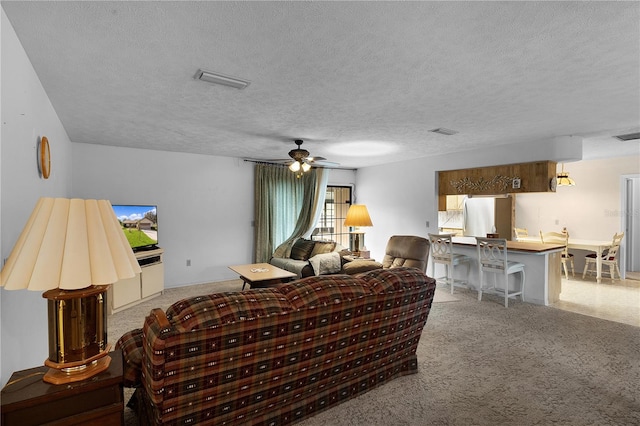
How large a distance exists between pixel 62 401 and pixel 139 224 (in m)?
4.04

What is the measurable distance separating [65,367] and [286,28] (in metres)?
1.89

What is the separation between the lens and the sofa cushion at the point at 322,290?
183cm

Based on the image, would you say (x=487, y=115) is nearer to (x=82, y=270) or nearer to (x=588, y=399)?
(x=588, y=399)

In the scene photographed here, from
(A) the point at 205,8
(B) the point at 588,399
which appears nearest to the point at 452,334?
(B) the point at 588,399

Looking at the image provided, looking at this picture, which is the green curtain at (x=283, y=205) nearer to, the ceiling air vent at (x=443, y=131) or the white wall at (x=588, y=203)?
the ceiling air vent at (x=443, y=131)

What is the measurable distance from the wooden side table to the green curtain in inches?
191

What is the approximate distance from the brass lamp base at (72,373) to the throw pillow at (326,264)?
3362 mm

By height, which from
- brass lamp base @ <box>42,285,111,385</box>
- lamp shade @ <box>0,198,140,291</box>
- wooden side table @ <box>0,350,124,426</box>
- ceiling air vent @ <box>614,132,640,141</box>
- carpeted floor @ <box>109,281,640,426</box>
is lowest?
carpeted floor @ <box>109,281,640,426</box>

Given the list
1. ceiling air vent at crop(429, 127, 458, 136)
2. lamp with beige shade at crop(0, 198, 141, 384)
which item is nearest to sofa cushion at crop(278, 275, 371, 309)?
lamp with beige shade at crop(0, 198, 141, 384)

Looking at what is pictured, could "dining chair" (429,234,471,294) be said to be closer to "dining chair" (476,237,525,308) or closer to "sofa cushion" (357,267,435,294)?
"dining chair" (476,237,525,308)

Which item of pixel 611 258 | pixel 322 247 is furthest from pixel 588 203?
pixel 322 247

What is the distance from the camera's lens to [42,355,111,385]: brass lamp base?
1.31m

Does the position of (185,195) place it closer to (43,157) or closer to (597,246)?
(43,157)

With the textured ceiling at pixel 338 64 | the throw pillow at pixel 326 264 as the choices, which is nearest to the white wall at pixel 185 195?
the textured ceiling at pixel 338 64
